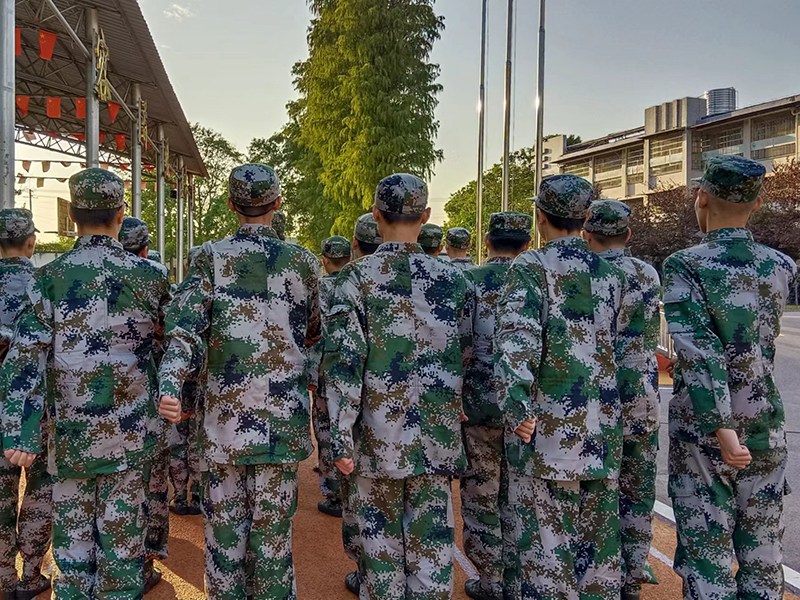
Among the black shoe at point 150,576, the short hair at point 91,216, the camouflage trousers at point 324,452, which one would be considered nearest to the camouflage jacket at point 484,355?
the camouflage trousers at point 324,452

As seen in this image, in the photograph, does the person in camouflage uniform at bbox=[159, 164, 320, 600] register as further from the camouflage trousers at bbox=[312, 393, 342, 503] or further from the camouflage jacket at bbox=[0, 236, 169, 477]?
the camouflage trousers at bbox=[312, 393, 342, 503]

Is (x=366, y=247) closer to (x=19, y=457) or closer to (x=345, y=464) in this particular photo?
(x=345, y=464)

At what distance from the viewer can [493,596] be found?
2.94 meters

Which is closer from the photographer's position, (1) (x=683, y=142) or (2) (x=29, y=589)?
(2) (x=29, y=589)

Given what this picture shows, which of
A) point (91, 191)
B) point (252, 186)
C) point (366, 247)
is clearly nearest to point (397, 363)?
point (252, 186)

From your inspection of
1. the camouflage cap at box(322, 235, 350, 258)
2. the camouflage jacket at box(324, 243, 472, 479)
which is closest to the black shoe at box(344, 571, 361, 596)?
the camouflage jacket at box(324, 243, 472, 479)

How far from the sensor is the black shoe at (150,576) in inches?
119

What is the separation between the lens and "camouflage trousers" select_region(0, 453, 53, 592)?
2836 mm

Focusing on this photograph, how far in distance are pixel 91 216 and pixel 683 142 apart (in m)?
41.2

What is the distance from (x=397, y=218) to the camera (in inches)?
98.7

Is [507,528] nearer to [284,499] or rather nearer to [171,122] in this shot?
[284,499]

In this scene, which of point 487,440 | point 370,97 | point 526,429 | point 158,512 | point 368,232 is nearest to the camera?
point 526,429

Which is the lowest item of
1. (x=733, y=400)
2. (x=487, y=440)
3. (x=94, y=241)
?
(x=487, y=440)

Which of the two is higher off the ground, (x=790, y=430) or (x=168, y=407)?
(x=168, y=407)
